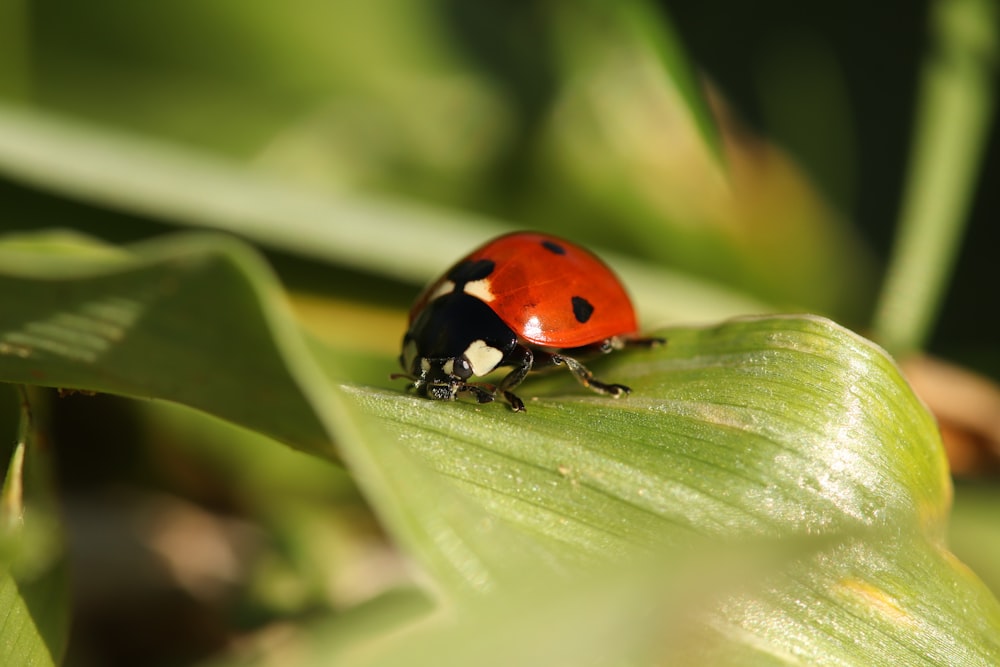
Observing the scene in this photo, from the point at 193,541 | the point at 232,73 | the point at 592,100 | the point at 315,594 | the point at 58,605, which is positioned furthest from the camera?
the point at 592,100

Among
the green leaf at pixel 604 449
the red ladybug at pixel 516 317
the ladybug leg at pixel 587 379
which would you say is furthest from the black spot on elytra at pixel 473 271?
the green leaf at pixel 604 449

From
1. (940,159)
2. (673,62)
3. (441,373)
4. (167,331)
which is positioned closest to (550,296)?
(441,373)

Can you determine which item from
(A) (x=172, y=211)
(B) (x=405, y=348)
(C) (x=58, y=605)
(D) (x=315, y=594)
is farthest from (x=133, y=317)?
(A) (x=172, y=211)

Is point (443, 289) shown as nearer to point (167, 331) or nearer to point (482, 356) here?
point (482, 356)

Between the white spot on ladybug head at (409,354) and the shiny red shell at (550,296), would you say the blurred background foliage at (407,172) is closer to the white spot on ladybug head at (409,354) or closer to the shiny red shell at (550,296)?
the white spot on ladybug head at (409,354)

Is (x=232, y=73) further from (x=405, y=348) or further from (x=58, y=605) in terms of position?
(x=58, y=605)

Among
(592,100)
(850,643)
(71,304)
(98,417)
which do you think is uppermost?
(592,100)
